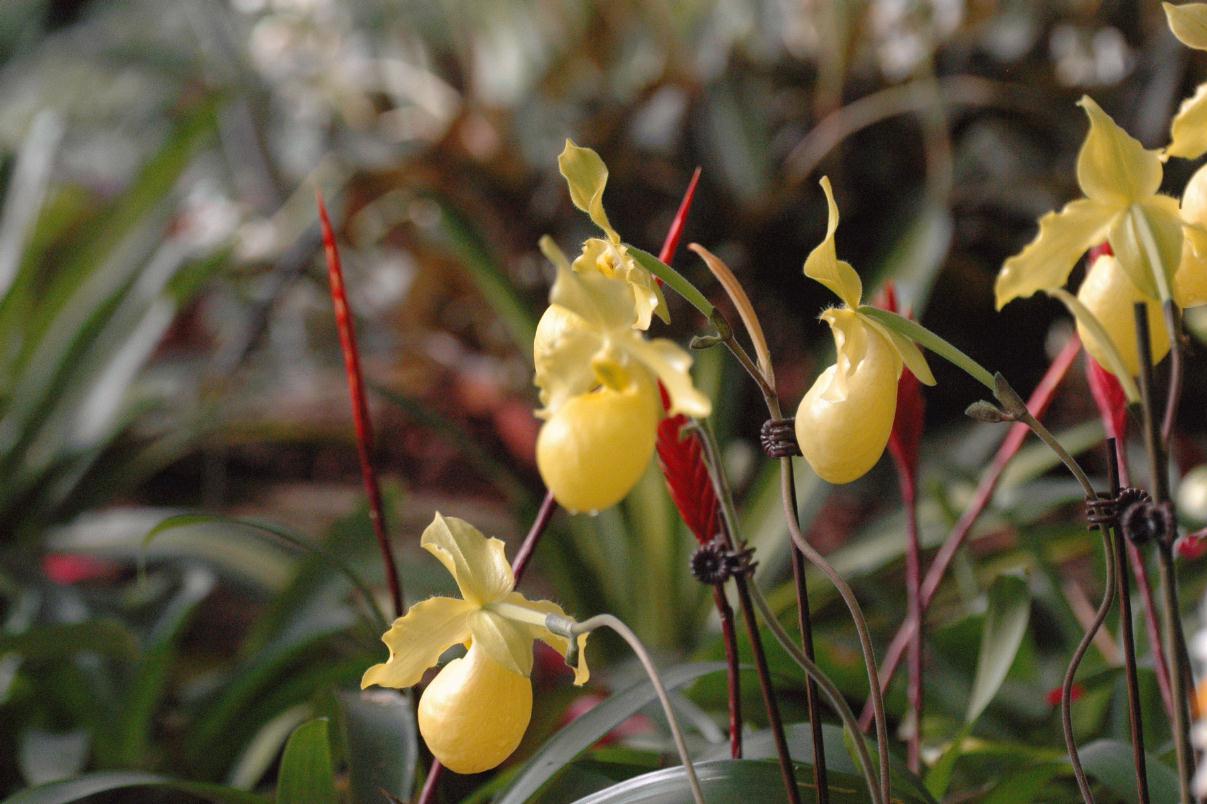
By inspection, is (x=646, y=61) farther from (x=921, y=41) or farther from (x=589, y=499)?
(x=589, y=499)

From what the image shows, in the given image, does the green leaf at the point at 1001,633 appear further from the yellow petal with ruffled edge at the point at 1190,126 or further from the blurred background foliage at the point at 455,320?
the yellow petal with ruffled edge at the point at 1190,126

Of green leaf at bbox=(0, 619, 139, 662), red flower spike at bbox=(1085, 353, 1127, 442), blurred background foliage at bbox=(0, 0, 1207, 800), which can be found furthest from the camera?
blurred background foliage at bbox=(0, 0, 1207, 800)

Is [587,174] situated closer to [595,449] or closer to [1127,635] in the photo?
[595,449]

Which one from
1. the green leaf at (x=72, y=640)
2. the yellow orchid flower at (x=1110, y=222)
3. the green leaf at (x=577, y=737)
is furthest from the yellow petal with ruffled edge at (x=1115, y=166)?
the green leaf at (x=72, y=640)

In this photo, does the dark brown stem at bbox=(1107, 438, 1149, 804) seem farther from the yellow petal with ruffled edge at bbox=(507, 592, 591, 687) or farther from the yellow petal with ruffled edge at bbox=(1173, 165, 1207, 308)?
the yellow petal with ruffled edge at bbox=(507, 592, 591, 687)

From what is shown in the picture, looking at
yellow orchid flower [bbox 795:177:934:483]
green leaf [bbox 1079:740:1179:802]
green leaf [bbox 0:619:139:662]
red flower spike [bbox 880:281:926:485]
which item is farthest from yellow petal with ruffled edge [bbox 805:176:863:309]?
green leaf [bbox 0:619:139:662]

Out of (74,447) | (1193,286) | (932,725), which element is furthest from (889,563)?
(74,447)
